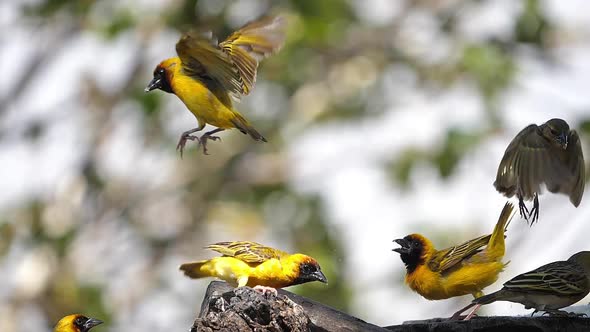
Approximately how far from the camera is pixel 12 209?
640 inches

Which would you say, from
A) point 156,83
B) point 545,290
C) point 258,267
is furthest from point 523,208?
point 156,83

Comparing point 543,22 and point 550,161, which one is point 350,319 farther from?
point 543,22

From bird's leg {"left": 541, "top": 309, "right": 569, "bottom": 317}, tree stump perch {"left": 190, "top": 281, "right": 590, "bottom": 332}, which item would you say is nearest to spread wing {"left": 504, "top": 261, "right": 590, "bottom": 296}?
bird's leg {"left": 541, "top": 309, "right": 569, "bottom": 317}

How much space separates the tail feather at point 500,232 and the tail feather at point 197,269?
67.8 inches

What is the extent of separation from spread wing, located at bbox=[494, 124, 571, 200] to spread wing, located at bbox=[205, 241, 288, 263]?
1.27 meters

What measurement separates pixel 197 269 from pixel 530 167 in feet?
6.24

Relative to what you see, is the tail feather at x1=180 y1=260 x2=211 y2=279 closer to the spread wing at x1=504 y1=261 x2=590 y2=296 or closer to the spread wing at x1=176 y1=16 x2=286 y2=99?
the spread wing at x1=176 y1=16 x2=286 y2=99

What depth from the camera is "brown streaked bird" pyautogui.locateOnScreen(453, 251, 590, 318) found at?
6.20m

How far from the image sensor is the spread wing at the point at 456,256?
711cm

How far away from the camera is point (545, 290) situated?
20.4 ft

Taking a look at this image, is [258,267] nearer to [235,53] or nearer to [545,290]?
[235,53]

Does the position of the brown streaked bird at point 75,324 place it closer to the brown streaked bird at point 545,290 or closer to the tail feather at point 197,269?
the tail feather at point 197,269

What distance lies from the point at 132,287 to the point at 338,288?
3.10 metres

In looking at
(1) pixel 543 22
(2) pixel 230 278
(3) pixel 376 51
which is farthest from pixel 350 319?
(3) pixel 376 51
